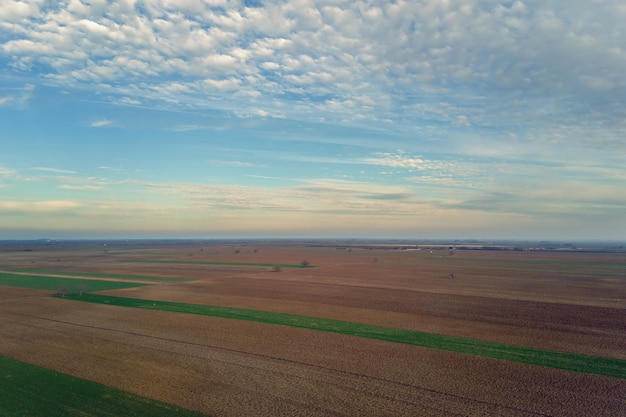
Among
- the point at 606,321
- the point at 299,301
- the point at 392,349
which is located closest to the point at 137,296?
the point at 299,301

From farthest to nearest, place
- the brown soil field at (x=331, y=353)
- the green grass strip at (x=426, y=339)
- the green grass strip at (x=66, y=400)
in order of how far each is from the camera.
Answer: the green grass strip at (x=426, y=339), the brown soil field at (x=331, y=353), the green grass strip at (x=66, y=400)

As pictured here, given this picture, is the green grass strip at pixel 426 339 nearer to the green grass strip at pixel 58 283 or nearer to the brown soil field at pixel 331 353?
the brown soil field at pixel 331 353

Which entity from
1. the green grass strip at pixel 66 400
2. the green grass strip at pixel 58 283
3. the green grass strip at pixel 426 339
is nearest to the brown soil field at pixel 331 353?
the green grass strip at pixel 66 400

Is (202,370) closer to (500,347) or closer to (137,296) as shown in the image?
(500,347)

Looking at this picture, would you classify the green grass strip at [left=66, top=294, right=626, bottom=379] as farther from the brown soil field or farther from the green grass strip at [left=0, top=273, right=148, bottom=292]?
the green grass strip at [left=0, top=273, right=148, bottom=292]

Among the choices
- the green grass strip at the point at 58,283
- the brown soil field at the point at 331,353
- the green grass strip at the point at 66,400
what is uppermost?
the brown soil field at the point at 331,353

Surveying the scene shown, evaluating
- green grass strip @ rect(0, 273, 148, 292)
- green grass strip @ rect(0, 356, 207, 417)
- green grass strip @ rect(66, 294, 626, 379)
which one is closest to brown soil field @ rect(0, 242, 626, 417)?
green grass strip @ rect(0, 356, 207, 417)

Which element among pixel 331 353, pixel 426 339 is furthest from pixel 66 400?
pixel 426 339
